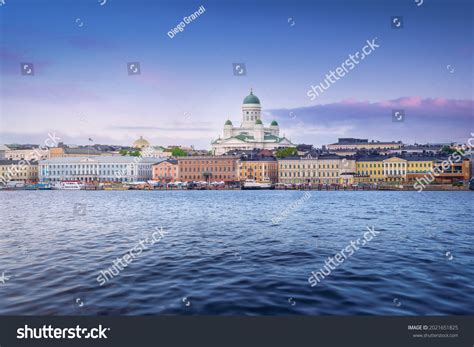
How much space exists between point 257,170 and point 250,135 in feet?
89.1

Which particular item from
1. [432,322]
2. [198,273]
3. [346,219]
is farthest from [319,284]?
[346,219]

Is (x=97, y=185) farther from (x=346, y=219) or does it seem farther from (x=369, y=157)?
(x=346, y=219)

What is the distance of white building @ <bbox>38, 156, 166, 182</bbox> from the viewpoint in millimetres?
56375

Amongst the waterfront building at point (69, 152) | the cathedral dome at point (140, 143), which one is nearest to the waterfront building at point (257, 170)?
the waterfront building at point (69, 152)

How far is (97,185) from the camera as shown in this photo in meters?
49.8

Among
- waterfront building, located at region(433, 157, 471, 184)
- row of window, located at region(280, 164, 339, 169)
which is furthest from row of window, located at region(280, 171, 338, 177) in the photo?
waterfront building, located at region(433, 157, 471, 184)

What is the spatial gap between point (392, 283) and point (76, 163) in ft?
185

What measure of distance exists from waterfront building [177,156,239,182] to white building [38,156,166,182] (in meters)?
5.48

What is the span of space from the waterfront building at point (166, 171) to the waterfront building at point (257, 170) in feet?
26.4

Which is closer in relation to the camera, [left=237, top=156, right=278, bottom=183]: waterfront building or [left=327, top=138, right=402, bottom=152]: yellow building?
[left=237, top=156, right=278, bottom=183]: waterfront building

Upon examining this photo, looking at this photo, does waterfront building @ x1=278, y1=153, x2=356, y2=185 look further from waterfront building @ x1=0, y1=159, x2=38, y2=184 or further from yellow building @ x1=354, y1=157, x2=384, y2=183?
waterfront building @ x1=0, y1=159, x2=38, y2=184

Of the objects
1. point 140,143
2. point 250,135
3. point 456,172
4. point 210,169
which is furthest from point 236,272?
point 140,143

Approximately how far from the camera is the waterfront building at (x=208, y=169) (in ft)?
172

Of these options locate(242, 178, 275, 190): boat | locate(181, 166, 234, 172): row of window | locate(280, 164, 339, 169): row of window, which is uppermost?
locate(280, 164, 339, 169): row of window
